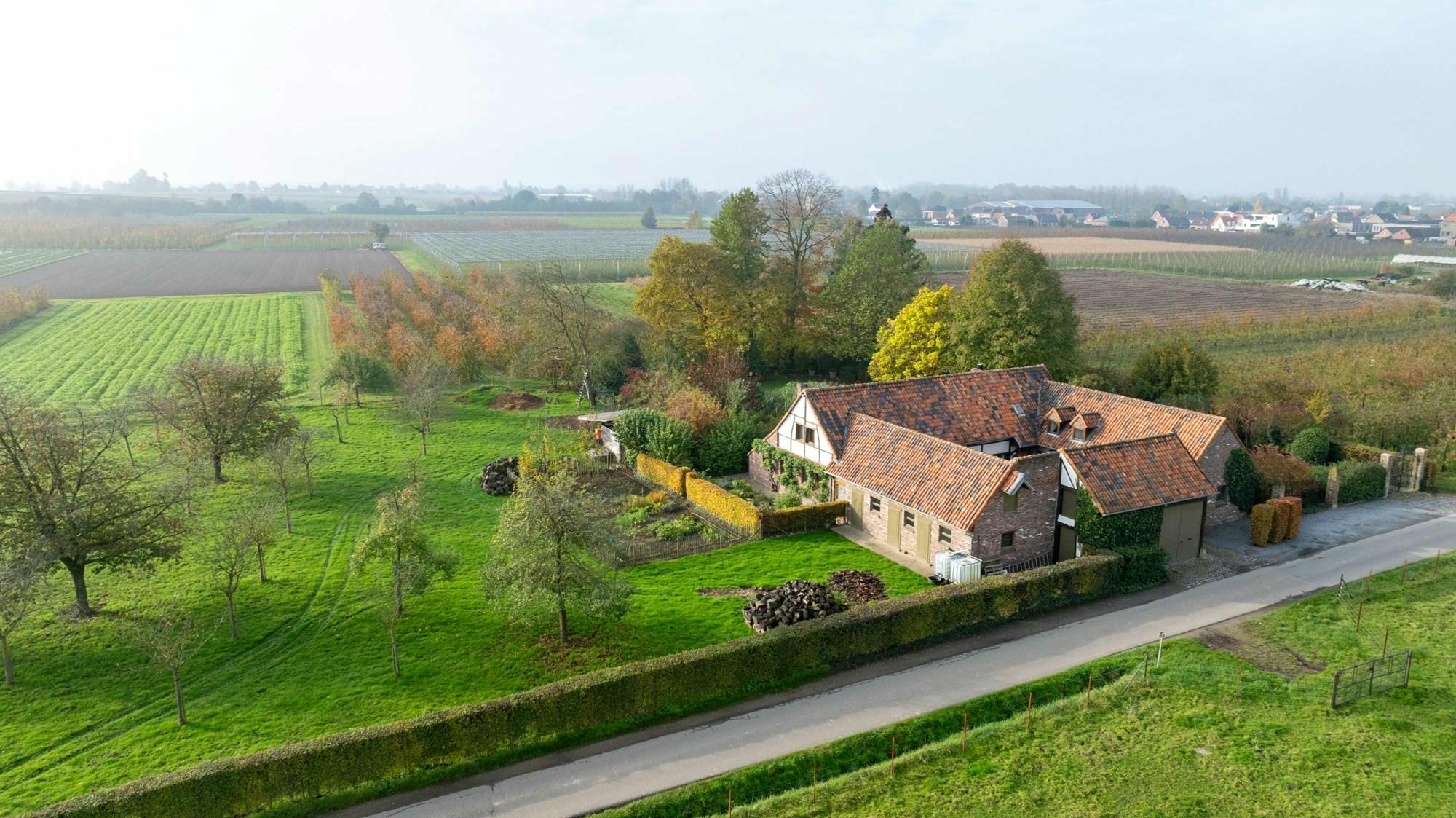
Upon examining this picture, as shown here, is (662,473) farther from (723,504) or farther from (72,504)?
(72,504)

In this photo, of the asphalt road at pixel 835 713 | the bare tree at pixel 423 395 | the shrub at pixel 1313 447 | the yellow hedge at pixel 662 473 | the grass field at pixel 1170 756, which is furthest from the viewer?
the bare tree at pixel 423 395

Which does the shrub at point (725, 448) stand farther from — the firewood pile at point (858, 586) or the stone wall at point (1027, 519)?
the stone wall at point (1027, 519)

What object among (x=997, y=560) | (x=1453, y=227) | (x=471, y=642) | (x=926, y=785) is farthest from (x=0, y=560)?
(x=1453, y=227)

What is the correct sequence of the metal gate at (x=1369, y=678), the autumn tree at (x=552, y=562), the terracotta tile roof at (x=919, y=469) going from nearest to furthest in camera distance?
the metal gate at (x=1369, y=678) → the autumn tree at (x=552, y=562) → the terracotta tile roof at (x=919, y=469)

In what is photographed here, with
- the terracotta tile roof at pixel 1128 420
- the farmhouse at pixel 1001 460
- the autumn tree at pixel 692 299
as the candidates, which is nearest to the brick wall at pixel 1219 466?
the farmhouse at pixel 1001 460

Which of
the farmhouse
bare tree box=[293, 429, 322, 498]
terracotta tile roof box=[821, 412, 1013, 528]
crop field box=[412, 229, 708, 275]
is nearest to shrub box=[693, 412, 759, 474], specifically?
the farmhouse

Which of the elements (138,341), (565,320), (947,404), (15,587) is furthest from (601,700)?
(138,341)

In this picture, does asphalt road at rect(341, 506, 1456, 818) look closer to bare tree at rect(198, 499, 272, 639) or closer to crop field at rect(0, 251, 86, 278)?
bare tree at rect(198, 499, 272, 639)
